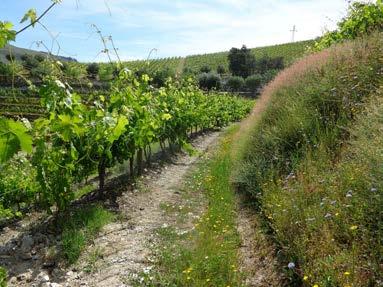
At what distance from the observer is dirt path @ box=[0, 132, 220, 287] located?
440cm

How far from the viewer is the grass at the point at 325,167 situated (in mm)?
3326

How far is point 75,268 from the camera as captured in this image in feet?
15.2

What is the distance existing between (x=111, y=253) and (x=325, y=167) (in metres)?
2.64

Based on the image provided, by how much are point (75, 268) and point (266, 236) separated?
2.11 m

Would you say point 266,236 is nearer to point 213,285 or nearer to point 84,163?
point 213,285

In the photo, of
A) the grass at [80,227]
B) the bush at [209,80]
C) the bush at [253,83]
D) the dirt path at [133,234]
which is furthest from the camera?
the bush at [253,83]

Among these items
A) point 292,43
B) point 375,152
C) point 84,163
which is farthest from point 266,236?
point 292,43

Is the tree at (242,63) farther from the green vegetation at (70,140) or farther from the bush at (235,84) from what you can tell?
the green vegetation at (70,140)

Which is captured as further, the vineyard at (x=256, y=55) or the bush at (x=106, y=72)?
the vineyard at (x=256, y=55)

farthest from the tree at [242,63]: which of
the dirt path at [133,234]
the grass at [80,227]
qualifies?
the grass at [80,227]

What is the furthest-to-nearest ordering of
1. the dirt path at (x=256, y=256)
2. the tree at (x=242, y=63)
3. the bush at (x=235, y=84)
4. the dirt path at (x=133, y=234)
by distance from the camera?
the tree at (x=242, y=63) → the bush at (x=235, y=84) → the dirt path at (x=133, y=234) → the dirt path at (x=256, y=256)

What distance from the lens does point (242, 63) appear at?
62.7 metres

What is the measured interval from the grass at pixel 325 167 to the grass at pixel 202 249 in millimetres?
457

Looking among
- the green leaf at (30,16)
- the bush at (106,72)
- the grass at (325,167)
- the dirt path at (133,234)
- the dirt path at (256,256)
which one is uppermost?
the green leaf at (30,16)
